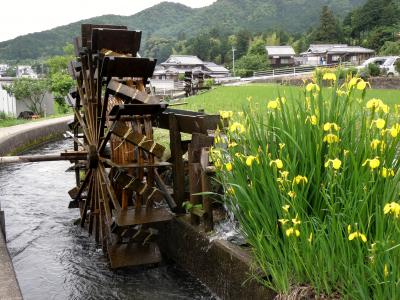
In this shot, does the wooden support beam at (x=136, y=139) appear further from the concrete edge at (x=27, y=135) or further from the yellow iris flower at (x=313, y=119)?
the concrete edge at (x=27, y=135)

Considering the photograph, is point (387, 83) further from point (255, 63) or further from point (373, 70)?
point (255, 63)

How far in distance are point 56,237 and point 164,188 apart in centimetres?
224

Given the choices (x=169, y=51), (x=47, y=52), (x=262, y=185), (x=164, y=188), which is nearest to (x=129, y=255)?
(x=164, y=188)

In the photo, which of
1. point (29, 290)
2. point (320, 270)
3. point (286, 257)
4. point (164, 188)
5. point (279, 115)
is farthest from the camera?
point (164, 188)

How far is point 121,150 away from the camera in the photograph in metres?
6.53

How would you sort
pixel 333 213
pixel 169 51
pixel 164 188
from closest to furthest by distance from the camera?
pixel 333 213, pixel 164 188, pixel 169 51

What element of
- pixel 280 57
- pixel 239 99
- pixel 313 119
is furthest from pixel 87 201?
pixel 280 57

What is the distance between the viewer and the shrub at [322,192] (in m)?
2.95

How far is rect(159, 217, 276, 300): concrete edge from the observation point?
4.37m

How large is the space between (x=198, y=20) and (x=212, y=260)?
392 feet

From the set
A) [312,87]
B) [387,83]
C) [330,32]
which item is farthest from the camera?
[330,32]

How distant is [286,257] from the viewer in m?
3.51

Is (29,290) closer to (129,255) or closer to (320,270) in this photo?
(129,255)

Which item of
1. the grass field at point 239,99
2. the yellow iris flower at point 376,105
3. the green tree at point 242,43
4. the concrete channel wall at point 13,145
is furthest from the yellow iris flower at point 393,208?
the green tree at point 242,43
